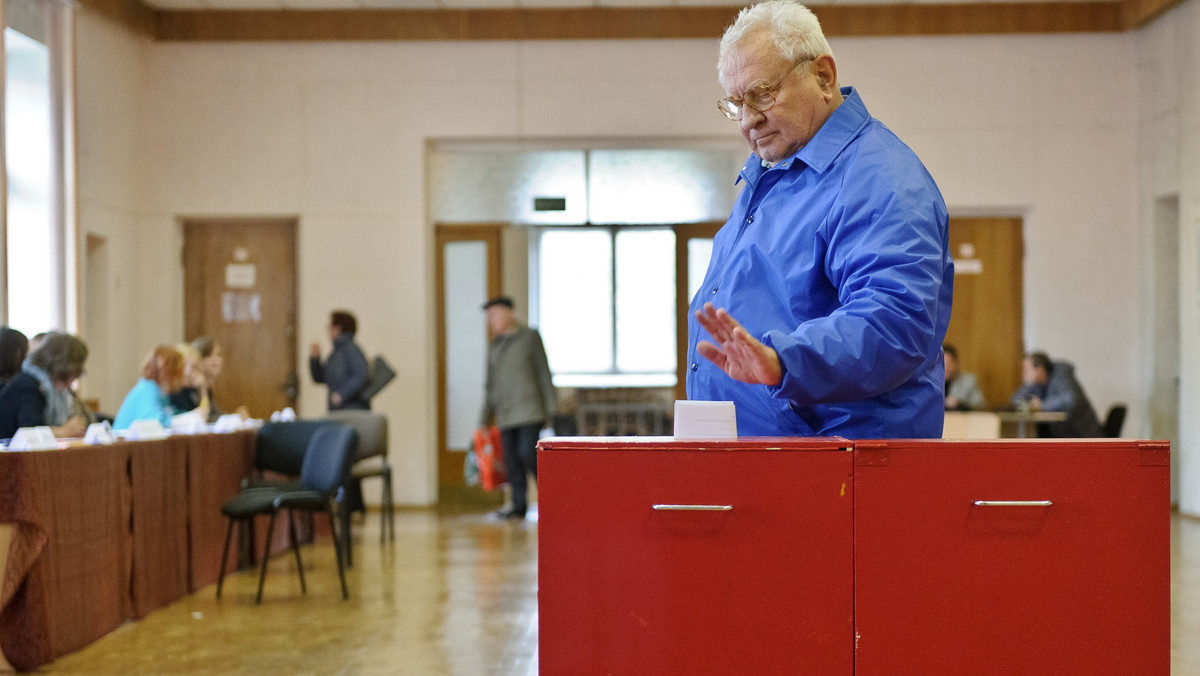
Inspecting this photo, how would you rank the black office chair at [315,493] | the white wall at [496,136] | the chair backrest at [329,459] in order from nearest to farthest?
the black office chair at [315,493] → the chair backrest at [329,459] → the white wall at [496,136]

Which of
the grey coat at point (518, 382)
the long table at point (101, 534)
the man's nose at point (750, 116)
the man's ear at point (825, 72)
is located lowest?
the long table at point (101, 534)

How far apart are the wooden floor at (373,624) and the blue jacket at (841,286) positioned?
8.58ft

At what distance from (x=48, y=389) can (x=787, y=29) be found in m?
4.30

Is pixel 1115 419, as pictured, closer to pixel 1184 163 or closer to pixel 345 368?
pixel 1184 163

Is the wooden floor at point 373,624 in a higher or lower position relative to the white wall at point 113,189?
lower

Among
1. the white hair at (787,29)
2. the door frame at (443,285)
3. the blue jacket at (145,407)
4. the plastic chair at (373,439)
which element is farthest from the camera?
the door frame at (443,285)

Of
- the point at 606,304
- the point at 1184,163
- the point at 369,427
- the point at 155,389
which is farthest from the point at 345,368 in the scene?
the point at 1184,163

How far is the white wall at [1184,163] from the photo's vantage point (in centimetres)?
775

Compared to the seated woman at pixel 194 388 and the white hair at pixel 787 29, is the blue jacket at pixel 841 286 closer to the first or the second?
the white hair at pixel 787 29

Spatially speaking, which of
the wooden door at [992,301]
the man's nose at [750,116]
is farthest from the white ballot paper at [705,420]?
the wooden door at [992,301]

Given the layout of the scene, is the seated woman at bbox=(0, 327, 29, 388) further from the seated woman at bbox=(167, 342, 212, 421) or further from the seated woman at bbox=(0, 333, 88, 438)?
the seated woman at bbox=(167, 342, 212, 421)

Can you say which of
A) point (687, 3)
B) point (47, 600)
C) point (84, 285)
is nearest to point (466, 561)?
point (47, 600)

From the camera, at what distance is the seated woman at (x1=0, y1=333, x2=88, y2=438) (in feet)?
15.3

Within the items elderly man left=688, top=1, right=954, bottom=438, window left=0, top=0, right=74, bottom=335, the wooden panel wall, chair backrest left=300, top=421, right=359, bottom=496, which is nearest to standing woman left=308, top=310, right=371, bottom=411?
window left=0, top=0, right=74, bottom=335
